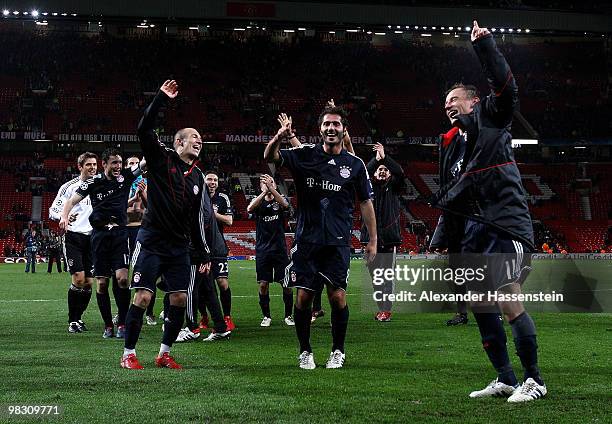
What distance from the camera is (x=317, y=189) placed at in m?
7.54

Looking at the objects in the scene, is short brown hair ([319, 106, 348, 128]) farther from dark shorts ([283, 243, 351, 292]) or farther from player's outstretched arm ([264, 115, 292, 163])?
dark shorts ([283, 243, 351, 292])

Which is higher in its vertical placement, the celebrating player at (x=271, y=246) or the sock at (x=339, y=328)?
the celebrating player at (x=271, y=246)

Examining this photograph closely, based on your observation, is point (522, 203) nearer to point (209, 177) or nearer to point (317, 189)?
point (317, 189)

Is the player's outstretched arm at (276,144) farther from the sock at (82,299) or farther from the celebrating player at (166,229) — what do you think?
the sock at (82,299)

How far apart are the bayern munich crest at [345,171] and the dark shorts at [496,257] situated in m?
1.84

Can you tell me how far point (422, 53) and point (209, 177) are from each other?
4565 cm

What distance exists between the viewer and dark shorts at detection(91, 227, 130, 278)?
10406 millimetres

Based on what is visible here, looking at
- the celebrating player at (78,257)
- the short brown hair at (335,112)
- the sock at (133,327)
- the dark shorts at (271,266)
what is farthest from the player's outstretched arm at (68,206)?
the short brown hair at (335,112)

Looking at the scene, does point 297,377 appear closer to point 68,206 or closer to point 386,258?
point 68,206

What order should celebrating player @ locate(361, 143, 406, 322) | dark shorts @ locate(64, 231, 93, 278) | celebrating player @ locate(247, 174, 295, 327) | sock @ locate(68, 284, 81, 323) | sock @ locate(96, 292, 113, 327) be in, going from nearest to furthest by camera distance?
1. sock @ locate(96, 292, 113, 327)
2. sock @ locate(68, 284, 81, 323)
3. dark shorts @ locate(64, 231, 93, 278)
4. celebrating player @ locate(247, 174, 295, 327)
5. celebrating player @ locate(361, 143, 406, 322)

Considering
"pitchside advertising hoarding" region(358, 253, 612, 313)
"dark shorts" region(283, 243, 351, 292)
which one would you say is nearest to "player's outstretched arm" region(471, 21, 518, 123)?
"pitchside advertising hoarding" region(358, 253, 612, 313)

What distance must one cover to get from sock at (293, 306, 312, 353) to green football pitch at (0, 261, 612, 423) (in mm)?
235

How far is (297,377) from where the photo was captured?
6.83m

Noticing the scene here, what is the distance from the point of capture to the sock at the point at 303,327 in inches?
293
